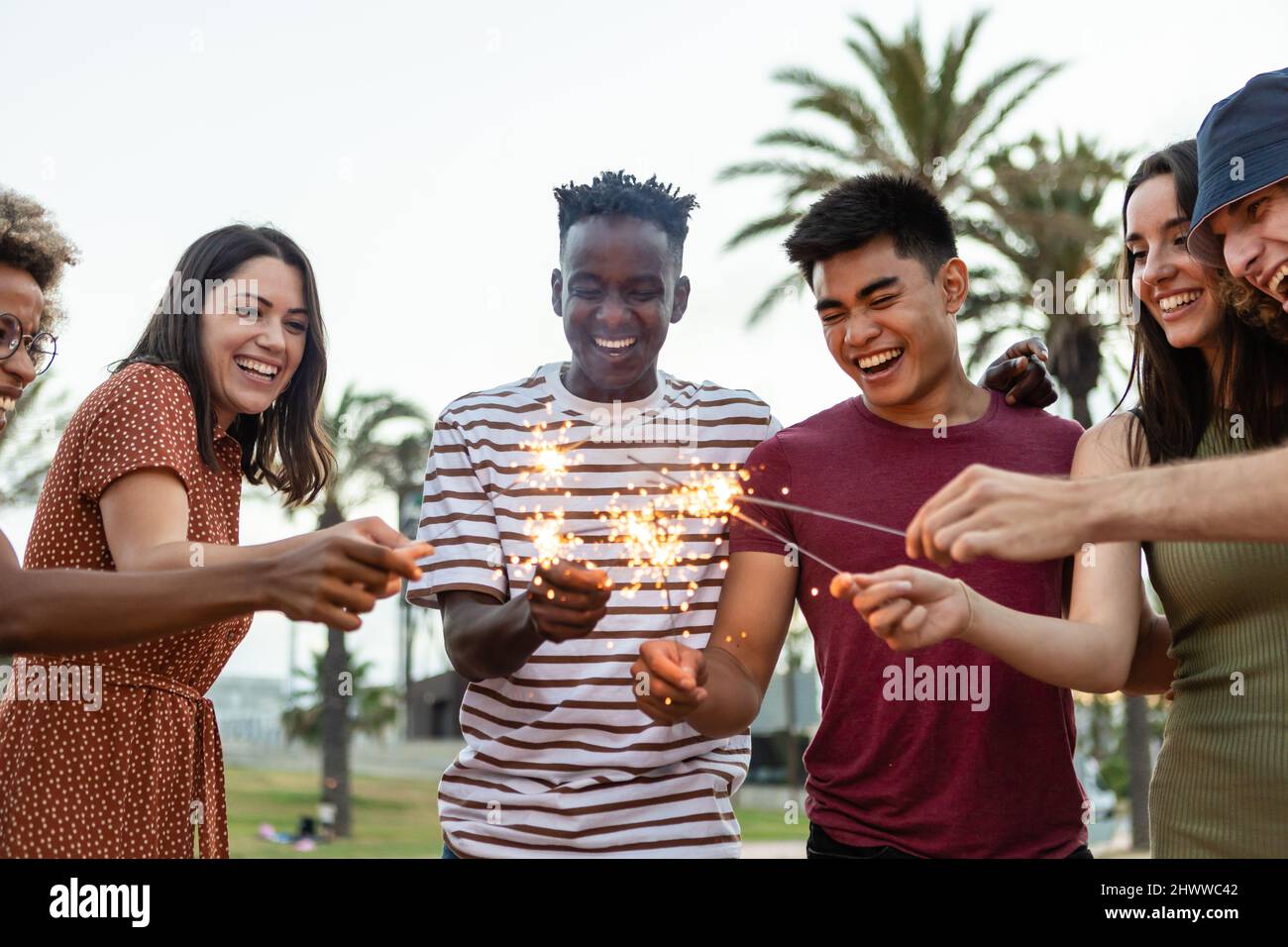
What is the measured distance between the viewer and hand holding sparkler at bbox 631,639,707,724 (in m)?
3.54

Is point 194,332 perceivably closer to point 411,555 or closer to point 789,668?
point 411,555

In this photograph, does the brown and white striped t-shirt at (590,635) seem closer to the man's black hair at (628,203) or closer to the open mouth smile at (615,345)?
the open mouth smile at (615,345)

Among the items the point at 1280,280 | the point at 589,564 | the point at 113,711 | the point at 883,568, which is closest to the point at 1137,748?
the point at 883,568

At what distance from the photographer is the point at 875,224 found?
450cm

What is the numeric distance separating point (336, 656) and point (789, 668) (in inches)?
644

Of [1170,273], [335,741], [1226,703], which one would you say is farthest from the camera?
[335,741]

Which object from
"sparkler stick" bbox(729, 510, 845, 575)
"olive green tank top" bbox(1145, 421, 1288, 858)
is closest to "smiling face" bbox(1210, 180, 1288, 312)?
"olive green tank top" bbox(1145, 421, 1288, 858)

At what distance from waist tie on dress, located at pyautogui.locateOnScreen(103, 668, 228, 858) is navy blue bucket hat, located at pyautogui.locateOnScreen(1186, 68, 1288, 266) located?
3.53m

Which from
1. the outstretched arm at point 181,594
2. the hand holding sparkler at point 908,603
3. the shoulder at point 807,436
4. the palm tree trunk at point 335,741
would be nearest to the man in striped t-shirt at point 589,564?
the shoulder at point 807,436

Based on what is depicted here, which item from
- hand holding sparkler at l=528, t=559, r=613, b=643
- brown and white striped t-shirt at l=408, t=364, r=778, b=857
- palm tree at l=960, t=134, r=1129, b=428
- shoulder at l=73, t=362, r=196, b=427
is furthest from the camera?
palm tree at l=960, t=134, r=1129, b=428

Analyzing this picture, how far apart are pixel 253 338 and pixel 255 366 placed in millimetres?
100

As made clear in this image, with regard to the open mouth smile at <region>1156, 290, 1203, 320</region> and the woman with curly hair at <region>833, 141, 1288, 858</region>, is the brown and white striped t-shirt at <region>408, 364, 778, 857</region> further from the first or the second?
the open mouth smile at <region>1156, 290, 1203, 320</region>

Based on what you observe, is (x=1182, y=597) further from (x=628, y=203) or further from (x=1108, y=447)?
(x=628, y=203)
